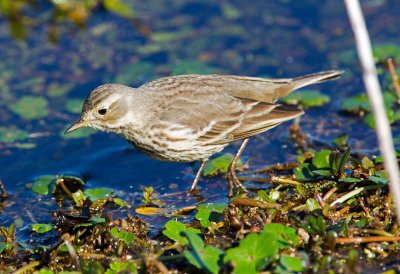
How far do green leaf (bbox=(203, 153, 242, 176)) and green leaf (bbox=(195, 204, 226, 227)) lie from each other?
150 centimetres

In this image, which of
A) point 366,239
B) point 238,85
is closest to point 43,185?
point 238,85

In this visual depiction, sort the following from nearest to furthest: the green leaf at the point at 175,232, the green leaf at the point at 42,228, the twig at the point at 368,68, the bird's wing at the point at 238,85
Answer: the twig at the point at 368,68 → the green leaf at the point at 175,232 → the green leaf at the point at 42,228 → the bird's wing at the point at 238,85

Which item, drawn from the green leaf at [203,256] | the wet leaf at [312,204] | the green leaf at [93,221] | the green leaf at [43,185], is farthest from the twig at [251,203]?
the green leaf at [43,185]

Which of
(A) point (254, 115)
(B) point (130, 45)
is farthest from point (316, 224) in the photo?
(B) point (130, 45)

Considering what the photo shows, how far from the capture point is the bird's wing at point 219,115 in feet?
25.8

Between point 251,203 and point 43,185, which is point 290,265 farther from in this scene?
point 43,185

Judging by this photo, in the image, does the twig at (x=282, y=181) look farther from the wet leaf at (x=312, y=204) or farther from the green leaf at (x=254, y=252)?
the green leaf at (x=254, y=252)

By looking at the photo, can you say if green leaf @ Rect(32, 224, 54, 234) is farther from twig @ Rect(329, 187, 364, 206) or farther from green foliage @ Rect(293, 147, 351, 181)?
twig @ Rect(329, 187, 364, 206)

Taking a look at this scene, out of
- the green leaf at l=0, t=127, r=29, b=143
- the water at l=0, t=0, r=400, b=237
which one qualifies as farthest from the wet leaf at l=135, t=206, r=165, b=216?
the green leaf at l=0, t=127, r=29, b=143

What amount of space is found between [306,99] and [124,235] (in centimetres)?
459

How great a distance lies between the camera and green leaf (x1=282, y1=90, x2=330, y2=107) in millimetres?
10016

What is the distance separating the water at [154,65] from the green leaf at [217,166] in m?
0.11

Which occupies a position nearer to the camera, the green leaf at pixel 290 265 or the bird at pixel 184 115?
the green leaf at pixel 290 265

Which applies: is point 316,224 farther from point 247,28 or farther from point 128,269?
point 247,28
